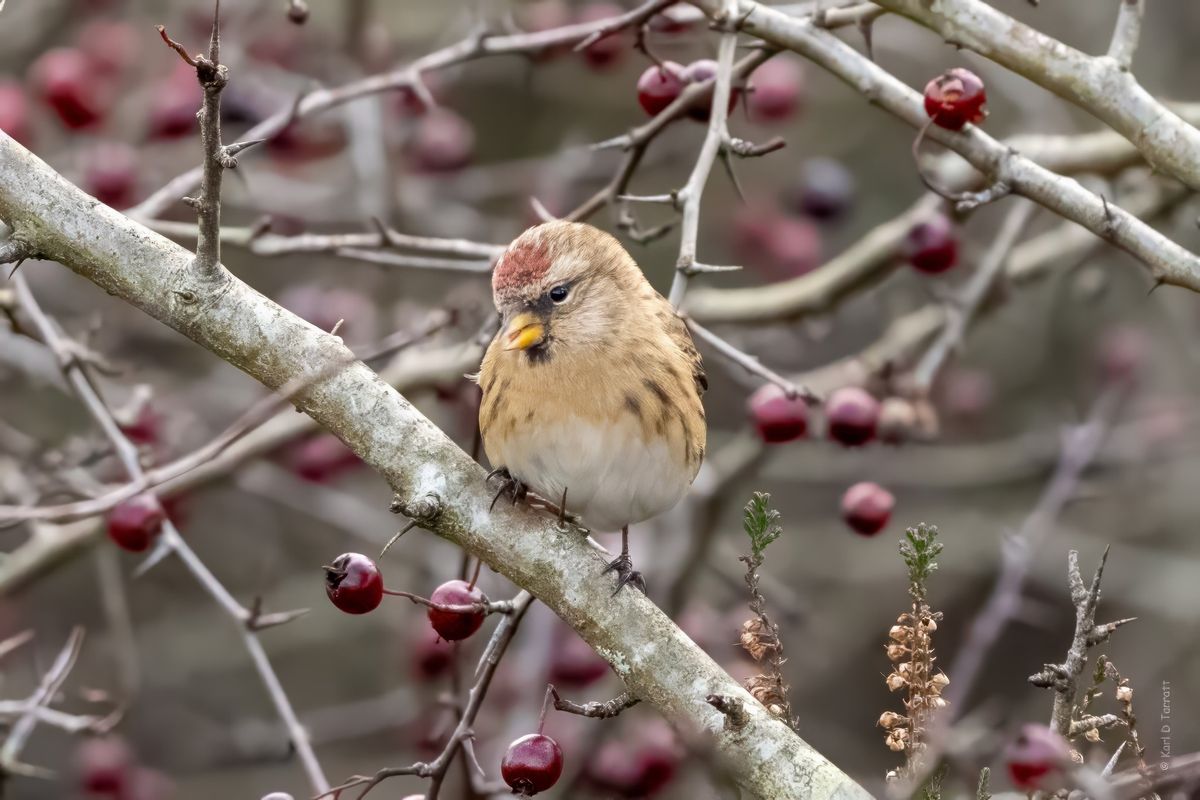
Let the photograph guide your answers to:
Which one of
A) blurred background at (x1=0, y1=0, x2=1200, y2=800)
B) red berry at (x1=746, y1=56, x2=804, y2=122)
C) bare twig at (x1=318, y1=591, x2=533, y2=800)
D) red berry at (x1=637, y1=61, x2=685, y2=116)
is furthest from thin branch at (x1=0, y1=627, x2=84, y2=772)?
red berry at (x1=746, y1=56, x2=804, y2=122)

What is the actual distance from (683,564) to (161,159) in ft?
8.17

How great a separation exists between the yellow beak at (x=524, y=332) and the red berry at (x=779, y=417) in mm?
639

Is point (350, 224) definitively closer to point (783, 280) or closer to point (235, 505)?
point (235, 505)

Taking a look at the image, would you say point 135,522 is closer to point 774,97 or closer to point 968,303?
point 968,303

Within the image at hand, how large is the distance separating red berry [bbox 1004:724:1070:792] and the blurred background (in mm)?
1683

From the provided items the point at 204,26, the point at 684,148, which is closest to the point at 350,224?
the point at 204,26

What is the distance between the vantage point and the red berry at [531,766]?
264 cm

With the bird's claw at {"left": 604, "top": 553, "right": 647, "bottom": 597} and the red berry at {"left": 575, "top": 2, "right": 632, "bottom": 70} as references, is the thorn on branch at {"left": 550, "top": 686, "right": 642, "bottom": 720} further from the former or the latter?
the red berry at {"left": 575, "top": 2, "right": 632, "bottom": 70}

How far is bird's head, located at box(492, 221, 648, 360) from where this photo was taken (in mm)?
3250

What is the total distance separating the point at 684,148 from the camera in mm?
5602

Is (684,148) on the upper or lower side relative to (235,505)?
upper

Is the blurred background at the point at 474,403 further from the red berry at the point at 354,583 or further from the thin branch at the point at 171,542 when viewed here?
the red berry at the point at 354,583

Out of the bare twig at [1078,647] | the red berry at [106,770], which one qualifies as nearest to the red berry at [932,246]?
the bare twig at [1078,647]

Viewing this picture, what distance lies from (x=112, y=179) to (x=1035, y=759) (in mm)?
3415
